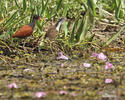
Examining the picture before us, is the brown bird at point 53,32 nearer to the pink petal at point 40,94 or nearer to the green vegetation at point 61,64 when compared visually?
the green vegetation at point 61,64

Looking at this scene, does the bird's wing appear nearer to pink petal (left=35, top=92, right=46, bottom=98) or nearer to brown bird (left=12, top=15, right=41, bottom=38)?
brown bird (left=12, top=15, right=41, bottom=38)

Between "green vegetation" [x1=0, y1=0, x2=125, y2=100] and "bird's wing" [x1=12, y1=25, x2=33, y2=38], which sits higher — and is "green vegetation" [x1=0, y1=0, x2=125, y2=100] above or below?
below

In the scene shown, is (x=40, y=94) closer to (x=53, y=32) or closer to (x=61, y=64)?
(x=61, y=64)

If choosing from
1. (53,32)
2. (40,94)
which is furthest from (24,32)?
(40,94)

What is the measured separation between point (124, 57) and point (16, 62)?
131 cm

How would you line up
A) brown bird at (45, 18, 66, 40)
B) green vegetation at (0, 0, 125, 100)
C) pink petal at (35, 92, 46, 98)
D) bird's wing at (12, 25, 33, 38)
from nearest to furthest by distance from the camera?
pink petal at (35, 92, 46, 98) → green vegetation at (0, 0, 125, 100) → bird's wing at (12, 25, 33, 38) → brown bird at (45, 18, 66, 40)

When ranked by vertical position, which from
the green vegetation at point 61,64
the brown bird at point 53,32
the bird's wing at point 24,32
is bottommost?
the green vegetation at point 61,64

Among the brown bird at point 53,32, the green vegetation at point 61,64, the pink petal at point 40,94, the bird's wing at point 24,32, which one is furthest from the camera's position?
the brown bird at point 53,32

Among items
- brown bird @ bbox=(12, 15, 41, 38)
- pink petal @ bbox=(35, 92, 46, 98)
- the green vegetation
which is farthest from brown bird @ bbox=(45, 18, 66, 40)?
pink petal @ bbox=(35, 92, 46, 98)

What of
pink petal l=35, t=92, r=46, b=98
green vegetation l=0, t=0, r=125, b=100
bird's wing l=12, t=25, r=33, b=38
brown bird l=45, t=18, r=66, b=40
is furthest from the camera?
brown bird l=45, t=18, r=66, b=40

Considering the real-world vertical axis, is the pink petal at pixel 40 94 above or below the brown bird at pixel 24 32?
below

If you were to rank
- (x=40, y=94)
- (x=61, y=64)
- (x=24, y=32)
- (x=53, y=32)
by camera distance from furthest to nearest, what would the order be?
1. (x=53, y=32)
2. (x=24, y=32)
3. (x=61, y=64)
4. (x=40, y=94)

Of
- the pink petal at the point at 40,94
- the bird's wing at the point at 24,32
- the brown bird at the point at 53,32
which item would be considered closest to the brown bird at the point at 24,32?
the bird's wing at the point at 24,32

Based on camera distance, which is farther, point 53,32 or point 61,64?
point 53,32
